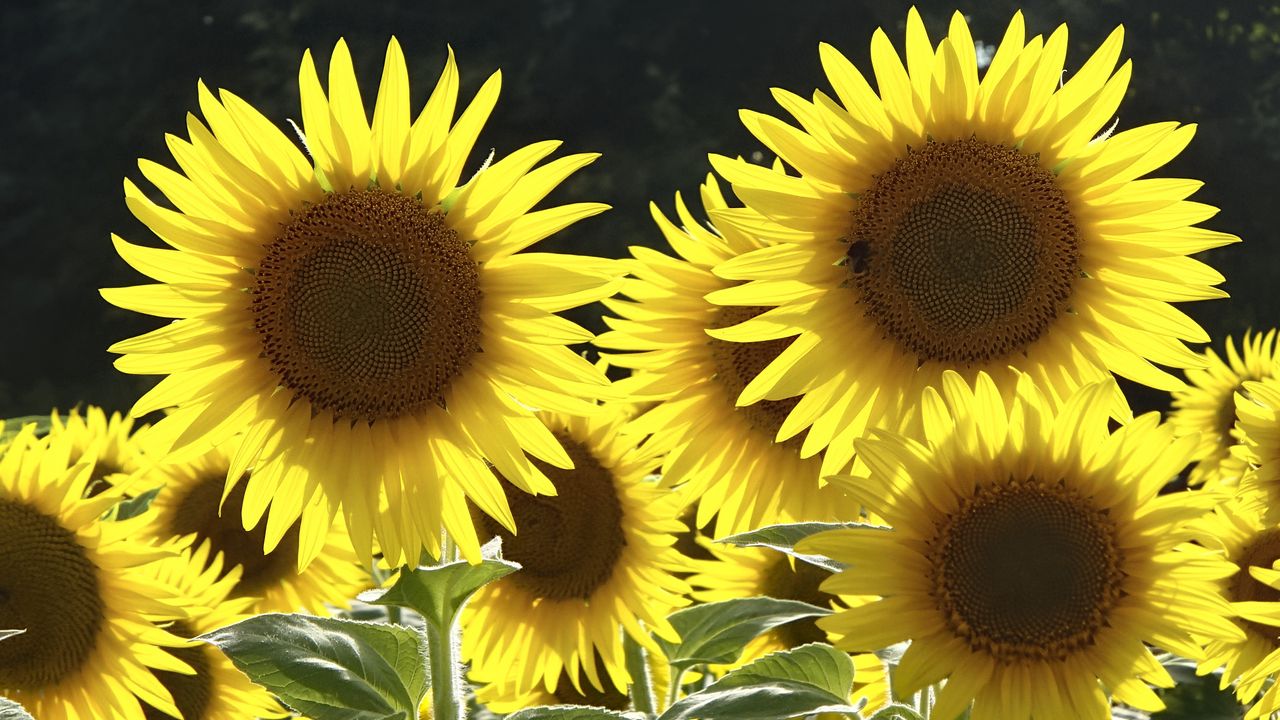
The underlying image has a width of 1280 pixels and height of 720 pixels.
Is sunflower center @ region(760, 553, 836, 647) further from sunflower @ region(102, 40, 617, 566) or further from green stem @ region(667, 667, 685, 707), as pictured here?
sunflower @ region(102, 40, 617, 566)

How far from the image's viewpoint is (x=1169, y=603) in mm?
1771

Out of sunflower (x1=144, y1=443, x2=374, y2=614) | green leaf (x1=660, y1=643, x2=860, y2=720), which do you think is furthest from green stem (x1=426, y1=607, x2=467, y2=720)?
sunflower (x1=144, y1=443, x2=374, y2=614)

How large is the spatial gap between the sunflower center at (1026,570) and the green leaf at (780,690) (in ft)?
0.76

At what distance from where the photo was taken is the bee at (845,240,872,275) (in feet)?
7.05

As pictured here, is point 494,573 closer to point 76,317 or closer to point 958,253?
point 958,253

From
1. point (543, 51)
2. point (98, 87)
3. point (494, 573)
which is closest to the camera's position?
point (494, 573)

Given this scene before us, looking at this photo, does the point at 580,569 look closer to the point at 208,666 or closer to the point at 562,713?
the point at 208,666

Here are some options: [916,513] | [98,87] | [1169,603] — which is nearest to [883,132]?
[916,513]

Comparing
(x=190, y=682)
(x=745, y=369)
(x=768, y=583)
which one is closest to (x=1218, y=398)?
(x=768, y=583)

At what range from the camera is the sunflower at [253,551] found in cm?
328

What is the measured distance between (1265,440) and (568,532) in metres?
1.30

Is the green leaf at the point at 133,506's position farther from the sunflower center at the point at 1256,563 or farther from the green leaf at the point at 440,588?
the sunflower center at the point at 1256,563

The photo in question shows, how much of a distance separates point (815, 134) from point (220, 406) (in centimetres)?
98

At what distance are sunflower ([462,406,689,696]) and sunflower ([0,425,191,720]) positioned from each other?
0.62 metres
